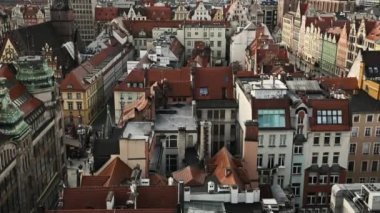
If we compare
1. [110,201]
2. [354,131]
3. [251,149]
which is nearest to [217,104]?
[251,149]

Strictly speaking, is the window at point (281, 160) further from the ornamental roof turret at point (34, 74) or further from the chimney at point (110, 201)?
the ornamental roof turret at point (34, 74)

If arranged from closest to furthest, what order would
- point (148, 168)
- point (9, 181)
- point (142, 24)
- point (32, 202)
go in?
point (148, 168) → point (9, 181) → point (32, 202) → point (142, 24)

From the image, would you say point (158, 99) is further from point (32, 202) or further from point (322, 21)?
point (322, 21)

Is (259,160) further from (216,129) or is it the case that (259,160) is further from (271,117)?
(216,129)

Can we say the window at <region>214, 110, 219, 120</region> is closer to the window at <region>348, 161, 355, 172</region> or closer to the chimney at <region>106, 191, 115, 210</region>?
the window at <region>348, 161, 355, 172</region>

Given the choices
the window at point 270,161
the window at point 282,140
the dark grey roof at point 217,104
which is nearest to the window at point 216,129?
the dark grey roof at point 217,104

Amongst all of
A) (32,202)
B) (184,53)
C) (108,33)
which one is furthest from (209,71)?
(108,33)
